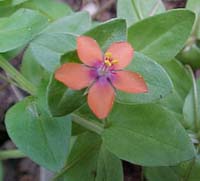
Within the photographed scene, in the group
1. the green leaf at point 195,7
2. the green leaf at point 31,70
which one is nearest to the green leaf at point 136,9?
the green leaf at point 195,7

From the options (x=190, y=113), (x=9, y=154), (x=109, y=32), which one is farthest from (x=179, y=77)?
(x=9, y=154)

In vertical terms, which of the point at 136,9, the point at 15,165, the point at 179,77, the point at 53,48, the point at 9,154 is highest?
the point at 53,48

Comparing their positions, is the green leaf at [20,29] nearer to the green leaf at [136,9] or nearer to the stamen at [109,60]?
the stamen at [109,60]

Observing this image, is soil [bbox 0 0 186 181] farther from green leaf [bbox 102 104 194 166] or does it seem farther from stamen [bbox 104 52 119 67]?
stamen [bbox 104 52 119 67]

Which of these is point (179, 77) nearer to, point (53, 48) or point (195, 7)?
point (195, 7)

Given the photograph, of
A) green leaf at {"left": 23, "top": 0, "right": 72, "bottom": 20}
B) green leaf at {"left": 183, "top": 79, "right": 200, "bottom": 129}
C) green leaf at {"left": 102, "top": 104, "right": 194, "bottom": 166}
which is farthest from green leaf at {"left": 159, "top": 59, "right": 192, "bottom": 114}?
green leaf at {"left": 23, "top": 0, "right": 72, "bottom": 20}
